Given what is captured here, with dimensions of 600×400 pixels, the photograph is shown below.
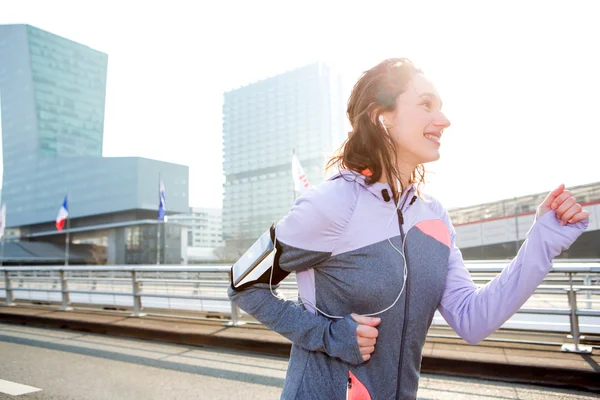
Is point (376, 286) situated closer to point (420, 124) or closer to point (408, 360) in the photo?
point (408, 360)

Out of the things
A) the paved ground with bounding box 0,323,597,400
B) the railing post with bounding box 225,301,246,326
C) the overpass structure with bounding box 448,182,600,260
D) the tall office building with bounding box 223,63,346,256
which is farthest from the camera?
the tall office building with bounding box 223,63,346,256

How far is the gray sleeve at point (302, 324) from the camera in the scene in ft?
4.09

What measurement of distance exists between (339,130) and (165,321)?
453ft

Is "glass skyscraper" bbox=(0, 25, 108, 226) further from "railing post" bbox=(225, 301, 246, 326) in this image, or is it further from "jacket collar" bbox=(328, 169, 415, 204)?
"jacket collar" bbox=(328, 169, 415, 204)

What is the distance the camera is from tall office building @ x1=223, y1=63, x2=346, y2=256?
→ 135 metres

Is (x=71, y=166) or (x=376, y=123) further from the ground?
(x=71, y=166)

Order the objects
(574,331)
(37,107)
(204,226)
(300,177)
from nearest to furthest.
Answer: (574,331) → (300,177) → (37,107) → (204,226)

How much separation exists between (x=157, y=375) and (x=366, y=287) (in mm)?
5029

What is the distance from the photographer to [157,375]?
5.52 m

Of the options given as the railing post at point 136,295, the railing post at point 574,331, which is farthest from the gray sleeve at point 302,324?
the railing post at point 136,295

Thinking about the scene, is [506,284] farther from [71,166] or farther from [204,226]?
[204,226]

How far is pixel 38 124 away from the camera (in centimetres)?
10319

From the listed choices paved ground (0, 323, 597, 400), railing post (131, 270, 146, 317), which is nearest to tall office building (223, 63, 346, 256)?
railing post (131, 270, 146, 317)

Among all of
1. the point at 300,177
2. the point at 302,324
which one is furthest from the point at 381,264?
the point at 300,177
